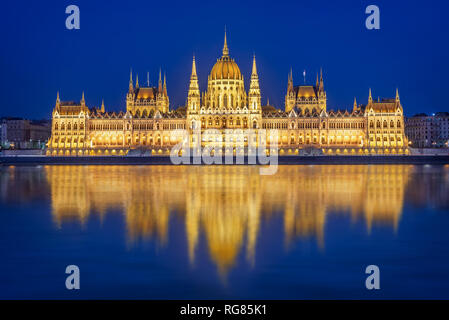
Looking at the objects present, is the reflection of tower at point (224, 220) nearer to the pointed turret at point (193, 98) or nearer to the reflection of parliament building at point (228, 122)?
the reflection of parliament building at point (228, 122)

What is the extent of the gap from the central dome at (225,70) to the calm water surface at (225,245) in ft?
289

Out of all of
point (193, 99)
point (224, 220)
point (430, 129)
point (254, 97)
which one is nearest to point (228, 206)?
point (224, 220)

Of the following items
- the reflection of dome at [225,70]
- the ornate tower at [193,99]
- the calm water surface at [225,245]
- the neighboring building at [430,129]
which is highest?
the reflection of dome at [225,70]

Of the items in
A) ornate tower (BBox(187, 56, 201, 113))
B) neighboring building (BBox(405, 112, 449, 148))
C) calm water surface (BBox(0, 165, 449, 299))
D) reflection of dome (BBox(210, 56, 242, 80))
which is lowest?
calm water surface (BBox(0, 165, 449, 299))

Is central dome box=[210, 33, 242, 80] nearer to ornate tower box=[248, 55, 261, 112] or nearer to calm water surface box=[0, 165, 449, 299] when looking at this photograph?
ornate tower box=[248, 55, 261, 112]

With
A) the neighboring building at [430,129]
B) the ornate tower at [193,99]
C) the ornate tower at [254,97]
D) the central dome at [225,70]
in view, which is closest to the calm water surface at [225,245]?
the ornate tower at [254,97]

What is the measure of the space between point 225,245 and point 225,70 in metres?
101

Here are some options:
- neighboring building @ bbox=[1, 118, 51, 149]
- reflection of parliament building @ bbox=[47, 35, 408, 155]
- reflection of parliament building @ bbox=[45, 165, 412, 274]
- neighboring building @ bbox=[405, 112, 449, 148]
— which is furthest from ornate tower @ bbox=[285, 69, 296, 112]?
reflection of parliament building @ bbox=[45, 165, 412, 274]

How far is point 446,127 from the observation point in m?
140

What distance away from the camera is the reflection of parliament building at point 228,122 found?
4134 inches

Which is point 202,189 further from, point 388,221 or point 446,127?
point 446,127

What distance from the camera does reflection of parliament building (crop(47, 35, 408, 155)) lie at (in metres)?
105

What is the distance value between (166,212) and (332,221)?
6.68 meters

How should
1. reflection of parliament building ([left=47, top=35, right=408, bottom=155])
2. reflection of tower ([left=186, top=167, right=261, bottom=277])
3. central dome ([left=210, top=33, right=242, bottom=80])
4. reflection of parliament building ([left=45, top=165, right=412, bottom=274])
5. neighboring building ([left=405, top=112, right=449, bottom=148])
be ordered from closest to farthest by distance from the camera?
1. reflection of tower ([left=186, top=167, right=261, bottom=277])
2. reflection of parliament building ([left=45, top=165, right=412, bottom=274])
3. reflection of parliament building ([left=47, top=35, right=408, bottom=155])
4. central dome ([left=210, top=33, right=242, bottom=80])
5. neighboring building ([left=405, top=112, right=449, bottom=148])
